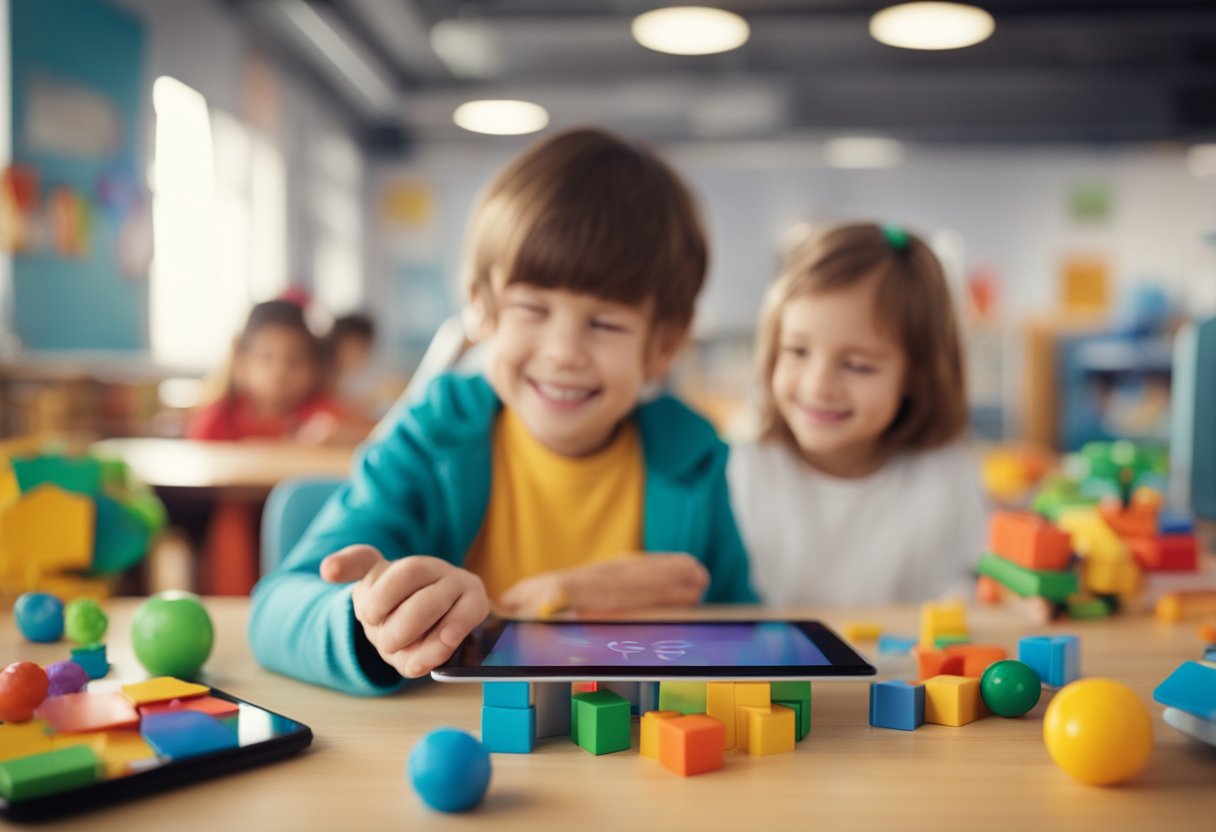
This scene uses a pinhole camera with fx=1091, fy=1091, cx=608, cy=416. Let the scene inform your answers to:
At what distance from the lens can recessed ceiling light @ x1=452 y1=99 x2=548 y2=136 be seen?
434cm

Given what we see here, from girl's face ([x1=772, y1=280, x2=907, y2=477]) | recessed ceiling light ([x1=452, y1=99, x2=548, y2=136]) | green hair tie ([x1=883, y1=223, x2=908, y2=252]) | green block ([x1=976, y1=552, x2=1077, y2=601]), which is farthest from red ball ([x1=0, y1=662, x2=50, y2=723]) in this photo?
recessed ceiling light ([x1=452, y1=99, x2=548, y2=136])

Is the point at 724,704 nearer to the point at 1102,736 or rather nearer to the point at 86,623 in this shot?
the point at 1102,736

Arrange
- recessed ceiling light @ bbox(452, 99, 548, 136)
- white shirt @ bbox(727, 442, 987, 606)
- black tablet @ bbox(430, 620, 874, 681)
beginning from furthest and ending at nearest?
recessed ceiling light @ bbox(452, 99, 548, 136), white shirt @ bbox(727, 442, 987, 606), black tablet @ bbox(430, 620, 874, 681)

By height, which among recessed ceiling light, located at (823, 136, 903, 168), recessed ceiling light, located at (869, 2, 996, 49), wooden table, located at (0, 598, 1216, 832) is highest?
recessed ceiling light, located at (823, 136, 903, 168)

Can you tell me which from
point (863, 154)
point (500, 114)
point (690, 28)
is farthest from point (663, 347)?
point (863, 154)

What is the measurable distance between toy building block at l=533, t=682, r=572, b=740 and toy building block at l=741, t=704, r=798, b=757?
91mm

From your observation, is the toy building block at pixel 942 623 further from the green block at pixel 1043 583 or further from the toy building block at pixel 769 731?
Result: the toy building block at pixel 769 731

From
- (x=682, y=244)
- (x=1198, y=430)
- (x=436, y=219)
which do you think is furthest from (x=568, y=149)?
(x=436, y=219)

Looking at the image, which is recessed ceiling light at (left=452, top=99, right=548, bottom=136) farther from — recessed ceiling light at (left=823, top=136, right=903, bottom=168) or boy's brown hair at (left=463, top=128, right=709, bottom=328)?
boy's brown hair at (left=463, top=128, right=709, bottom=328)

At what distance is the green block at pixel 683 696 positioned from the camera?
1.84 ft

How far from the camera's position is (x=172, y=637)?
68 cm

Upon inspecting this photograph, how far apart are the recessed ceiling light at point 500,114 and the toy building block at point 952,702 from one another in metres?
3.98

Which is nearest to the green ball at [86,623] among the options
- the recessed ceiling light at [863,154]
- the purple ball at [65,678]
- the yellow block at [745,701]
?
the purple ball at [65,678]

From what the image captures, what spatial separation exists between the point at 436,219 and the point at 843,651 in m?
7.51
